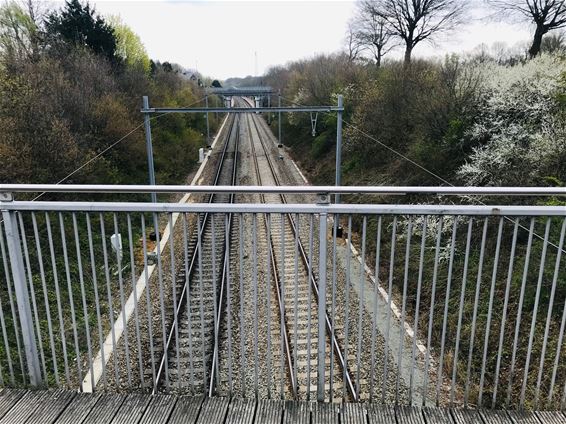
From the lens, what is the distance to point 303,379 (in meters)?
6.36

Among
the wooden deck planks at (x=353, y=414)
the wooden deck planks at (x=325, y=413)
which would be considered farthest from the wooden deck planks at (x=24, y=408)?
the wooden deck planks at (x=353, y=414)

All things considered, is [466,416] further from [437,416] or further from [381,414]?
[381,414]

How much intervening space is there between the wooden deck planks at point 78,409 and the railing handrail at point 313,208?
1.33 meters

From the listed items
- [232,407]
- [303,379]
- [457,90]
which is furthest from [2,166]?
[457,90]

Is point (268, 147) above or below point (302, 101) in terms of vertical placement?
below

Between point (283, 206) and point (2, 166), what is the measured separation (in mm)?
11562

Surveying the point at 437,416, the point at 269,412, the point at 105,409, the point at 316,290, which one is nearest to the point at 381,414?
the point at 437,416

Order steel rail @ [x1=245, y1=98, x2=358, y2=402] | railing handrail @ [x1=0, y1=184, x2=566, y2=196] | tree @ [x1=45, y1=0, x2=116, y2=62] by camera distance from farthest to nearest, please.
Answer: tree @ [x1=45, y1=0, x2=116, y2=62] → steel rail @ [x1=245, y1=98, x2=358, y2=402] → railing handrail @ [x1=0, y1=184, x2=566, y2=196]

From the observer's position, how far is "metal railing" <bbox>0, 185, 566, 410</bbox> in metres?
2.55

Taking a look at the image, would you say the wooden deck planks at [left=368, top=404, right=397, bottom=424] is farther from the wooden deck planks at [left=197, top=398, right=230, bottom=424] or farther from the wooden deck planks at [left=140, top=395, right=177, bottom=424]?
the wooden deck planks at [left=140, top=395, right=177, bottom=424]

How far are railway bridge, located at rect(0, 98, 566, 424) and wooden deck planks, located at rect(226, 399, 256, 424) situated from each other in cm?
1

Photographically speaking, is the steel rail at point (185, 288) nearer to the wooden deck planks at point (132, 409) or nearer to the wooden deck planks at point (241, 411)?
the wooden deck planks at point (132, 409)

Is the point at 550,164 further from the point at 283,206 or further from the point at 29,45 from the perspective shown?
the point at 29,45

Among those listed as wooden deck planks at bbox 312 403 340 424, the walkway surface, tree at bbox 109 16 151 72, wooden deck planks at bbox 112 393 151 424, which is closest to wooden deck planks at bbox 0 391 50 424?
the walkway surface
